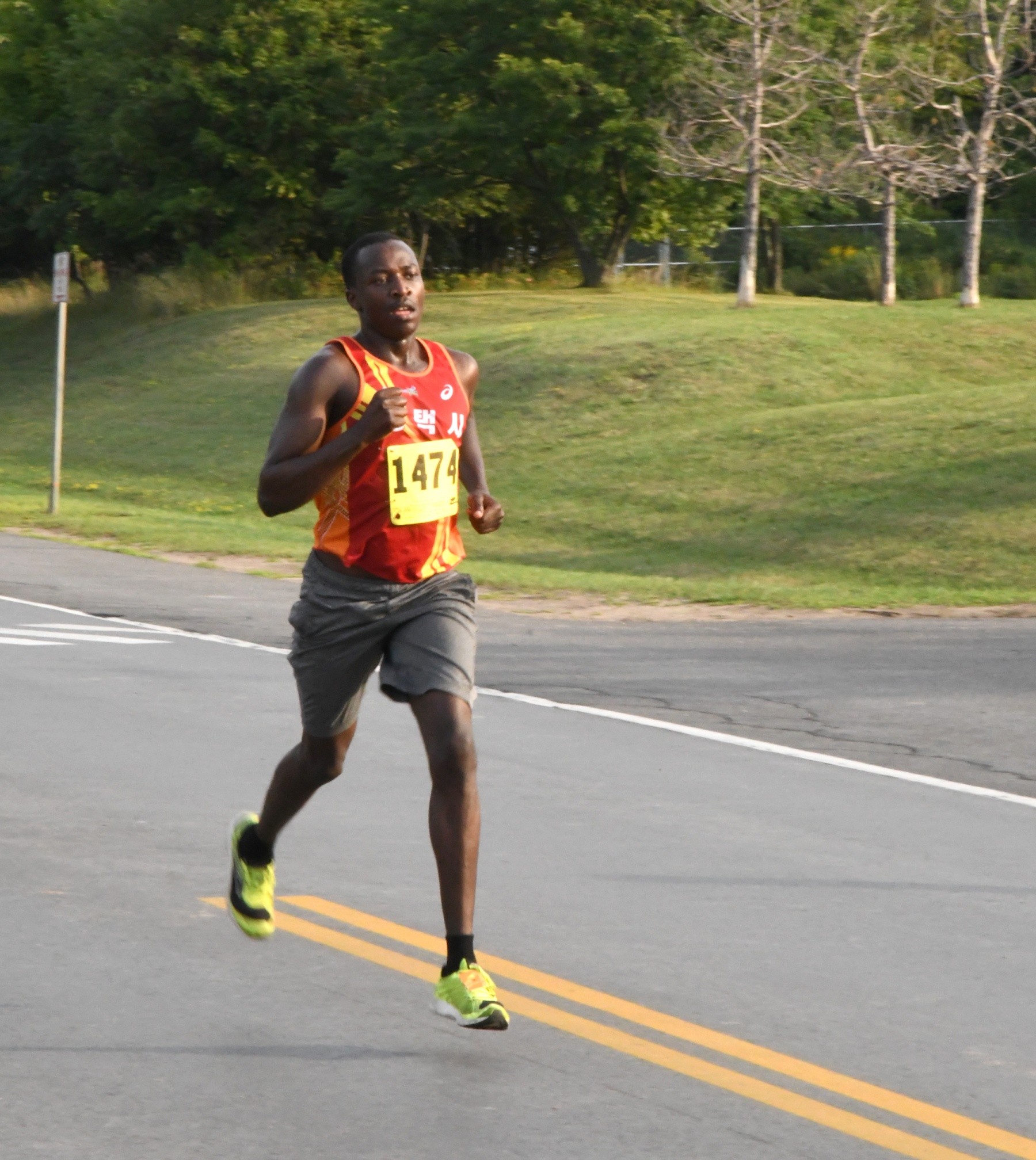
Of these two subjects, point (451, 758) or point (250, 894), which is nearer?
point (451, 758)

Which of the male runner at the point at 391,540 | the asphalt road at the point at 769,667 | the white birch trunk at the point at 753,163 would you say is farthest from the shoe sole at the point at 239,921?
the white birch trunk at the point at 753,163

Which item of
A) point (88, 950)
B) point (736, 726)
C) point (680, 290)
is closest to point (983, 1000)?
point (88, 950)

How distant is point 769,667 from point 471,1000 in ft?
25.3

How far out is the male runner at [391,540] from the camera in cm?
509

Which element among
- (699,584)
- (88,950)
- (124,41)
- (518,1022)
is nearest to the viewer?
(518,1022)

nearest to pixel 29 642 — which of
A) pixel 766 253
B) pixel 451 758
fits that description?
pixel 451 758

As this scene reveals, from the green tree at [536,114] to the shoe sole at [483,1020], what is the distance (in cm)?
4098

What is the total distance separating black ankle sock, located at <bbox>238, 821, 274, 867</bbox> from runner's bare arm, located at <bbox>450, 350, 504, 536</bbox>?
1.09 metres

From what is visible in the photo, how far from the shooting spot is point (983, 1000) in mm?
5316

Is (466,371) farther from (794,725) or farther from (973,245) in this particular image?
(973,245)

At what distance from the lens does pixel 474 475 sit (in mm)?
5727

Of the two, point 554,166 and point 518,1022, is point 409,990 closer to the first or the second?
point 518,1022

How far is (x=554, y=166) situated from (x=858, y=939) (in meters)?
42.3

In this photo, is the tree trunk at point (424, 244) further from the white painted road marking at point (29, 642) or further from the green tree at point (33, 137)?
the white painted road marking at point (29, 642)
